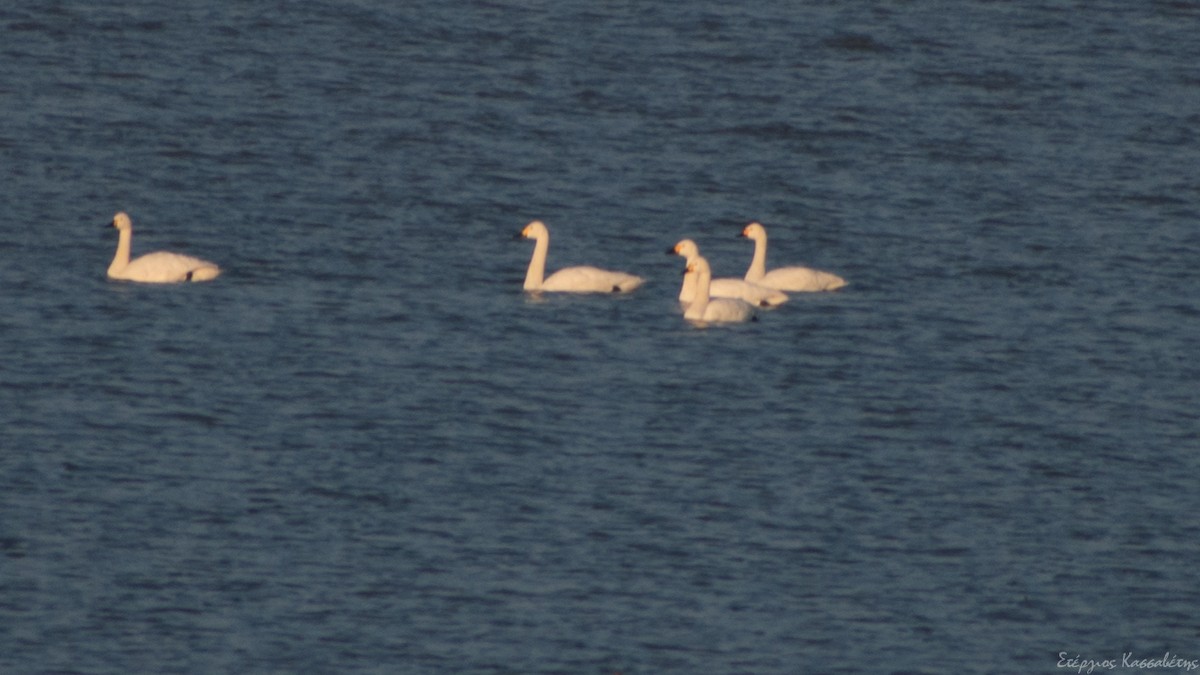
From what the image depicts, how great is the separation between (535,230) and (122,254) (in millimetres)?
4315

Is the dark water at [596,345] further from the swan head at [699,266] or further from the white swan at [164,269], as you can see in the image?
the swan head at [699,266]

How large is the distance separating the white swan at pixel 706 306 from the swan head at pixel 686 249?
2.07 ft

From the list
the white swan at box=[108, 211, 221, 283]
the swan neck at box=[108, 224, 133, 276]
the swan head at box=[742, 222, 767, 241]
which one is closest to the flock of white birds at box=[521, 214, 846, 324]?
the swan head at box=[742, 222, 767, 241]

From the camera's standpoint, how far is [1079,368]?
2489cm

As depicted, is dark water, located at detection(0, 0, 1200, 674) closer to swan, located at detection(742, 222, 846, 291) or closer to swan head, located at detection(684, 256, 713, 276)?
swan, located at detection(742, 222, 846, 291)

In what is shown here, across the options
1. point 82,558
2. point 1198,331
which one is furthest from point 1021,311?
point 82,558

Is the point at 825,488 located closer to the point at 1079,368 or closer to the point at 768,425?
the point at 768,425

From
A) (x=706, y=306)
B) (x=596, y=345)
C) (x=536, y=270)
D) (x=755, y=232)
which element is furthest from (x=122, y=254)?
(x=755, y=232)

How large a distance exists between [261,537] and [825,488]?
4.43 metres

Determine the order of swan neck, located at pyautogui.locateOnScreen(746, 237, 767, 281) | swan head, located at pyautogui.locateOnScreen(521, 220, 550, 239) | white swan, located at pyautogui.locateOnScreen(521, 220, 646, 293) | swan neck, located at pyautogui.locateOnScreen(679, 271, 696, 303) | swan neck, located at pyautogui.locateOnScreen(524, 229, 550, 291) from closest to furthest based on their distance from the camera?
swan neck, located at pyautogui.locateOnScreen(679, 271, 696, 303)
white swan, located at pyautogui.locateOnScreen(521, 220, 646, 293)
swan neck, located at pyautogui.locateOnScreen(524, 229, 550, 291)
swan head, located at pyautogui.locateOnScreen(521, 220, 550, 239)
swan neck, located at pyautogui.locateOnScreen(746, 237, 767, 281)

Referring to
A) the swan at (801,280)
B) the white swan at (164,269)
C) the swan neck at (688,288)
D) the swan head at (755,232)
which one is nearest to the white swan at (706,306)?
the swan neck at (688,288)

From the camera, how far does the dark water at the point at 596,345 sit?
17.6 metres

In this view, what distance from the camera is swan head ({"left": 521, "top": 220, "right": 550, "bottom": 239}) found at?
1117 inches

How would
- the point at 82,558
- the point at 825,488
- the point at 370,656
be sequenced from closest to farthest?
the point at 370,656 → the point at 82,558 → the point at 825,488
